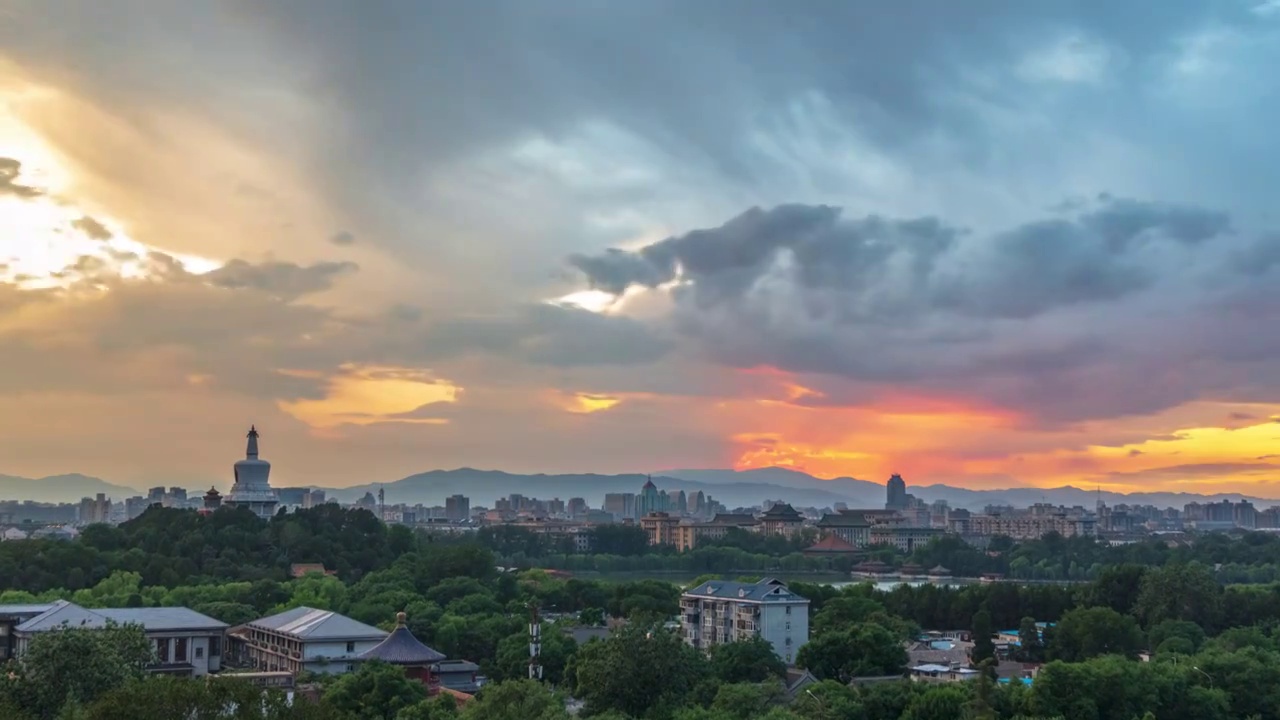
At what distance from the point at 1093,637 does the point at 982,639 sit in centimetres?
367

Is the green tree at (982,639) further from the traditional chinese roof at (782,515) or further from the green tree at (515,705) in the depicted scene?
the traditional chinese roof at (782,515)

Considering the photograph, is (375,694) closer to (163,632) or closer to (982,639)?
(163,632)

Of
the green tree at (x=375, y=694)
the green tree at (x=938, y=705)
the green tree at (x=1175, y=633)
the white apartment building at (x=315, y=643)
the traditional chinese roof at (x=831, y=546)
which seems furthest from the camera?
the traditional chinese roof at (x=831, y=546)

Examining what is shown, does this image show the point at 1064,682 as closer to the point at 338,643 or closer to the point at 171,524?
the point at 338,643

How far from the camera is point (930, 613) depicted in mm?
48375

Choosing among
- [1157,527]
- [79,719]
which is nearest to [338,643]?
[79,719]

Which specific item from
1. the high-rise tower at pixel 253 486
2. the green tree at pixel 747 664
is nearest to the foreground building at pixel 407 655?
the green tree at pixel 747 664

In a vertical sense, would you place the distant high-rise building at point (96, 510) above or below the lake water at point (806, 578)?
above

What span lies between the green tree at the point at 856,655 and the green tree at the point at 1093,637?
7.46 meters

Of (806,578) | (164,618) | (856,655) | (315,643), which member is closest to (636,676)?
(315,643)

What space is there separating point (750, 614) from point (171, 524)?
2754 centimetres

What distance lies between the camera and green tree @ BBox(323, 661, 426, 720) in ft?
73.4

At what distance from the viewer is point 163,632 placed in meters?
30.2

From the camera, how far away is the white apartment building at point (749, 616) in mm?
38656
